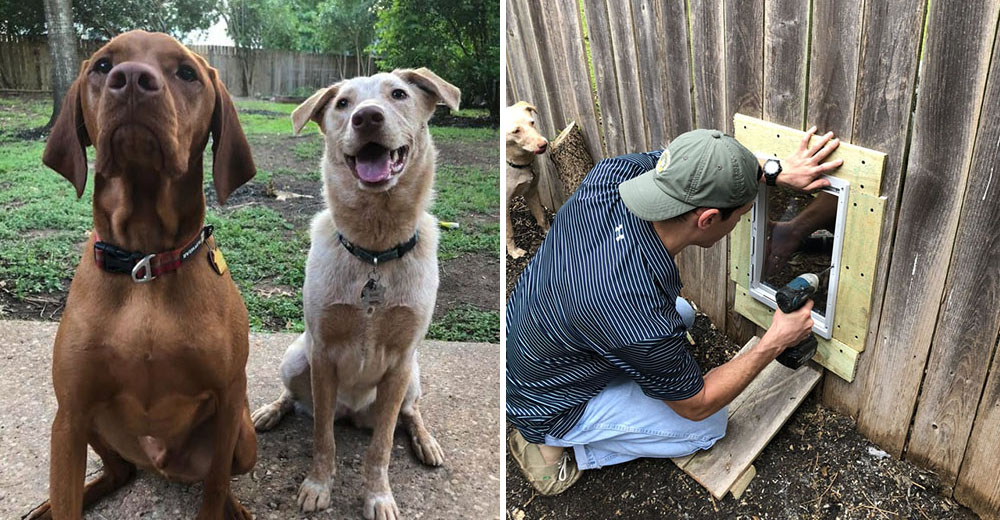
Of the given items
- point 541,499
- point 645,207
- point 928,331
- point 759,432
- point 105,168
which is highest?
point 105,168

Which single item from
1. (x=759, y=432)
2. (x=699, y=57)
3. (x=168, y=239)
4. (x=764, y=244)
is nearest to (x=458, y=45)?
(x=699, y=57)

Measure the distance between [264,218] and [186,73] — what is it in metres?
1.65

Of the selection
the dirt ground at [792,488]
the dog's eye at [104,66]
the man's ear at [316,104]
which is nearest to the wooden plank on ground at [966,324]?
the dirt ground at [792,488]

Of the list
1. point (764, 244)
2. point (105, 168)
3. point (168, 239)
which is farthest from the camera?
point (764, 244)

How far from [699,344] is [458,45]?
1896mm

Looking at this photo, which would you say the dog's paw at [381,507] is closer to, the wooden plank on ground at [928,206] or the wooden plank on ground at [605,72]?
the wooden plank on ground at [928,206]

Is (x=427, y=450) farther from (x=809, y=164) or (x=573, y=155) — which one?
(x=573, y=155)

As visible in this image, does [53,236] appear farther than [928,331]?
Yes

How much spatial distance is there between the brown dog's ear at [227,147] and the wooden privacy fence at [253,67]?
97 centimetres

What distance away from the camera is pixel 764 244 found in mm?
2879

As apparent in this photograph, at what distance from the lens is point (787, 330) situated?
2553 millimetres

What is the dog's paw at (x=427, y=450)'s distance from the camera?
2793 mm

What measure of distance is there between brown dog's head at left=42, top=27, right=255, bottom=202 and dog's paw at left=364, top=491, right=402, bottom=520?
4.35 ft

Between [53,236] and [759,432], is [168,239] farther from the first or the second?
[759,432]
